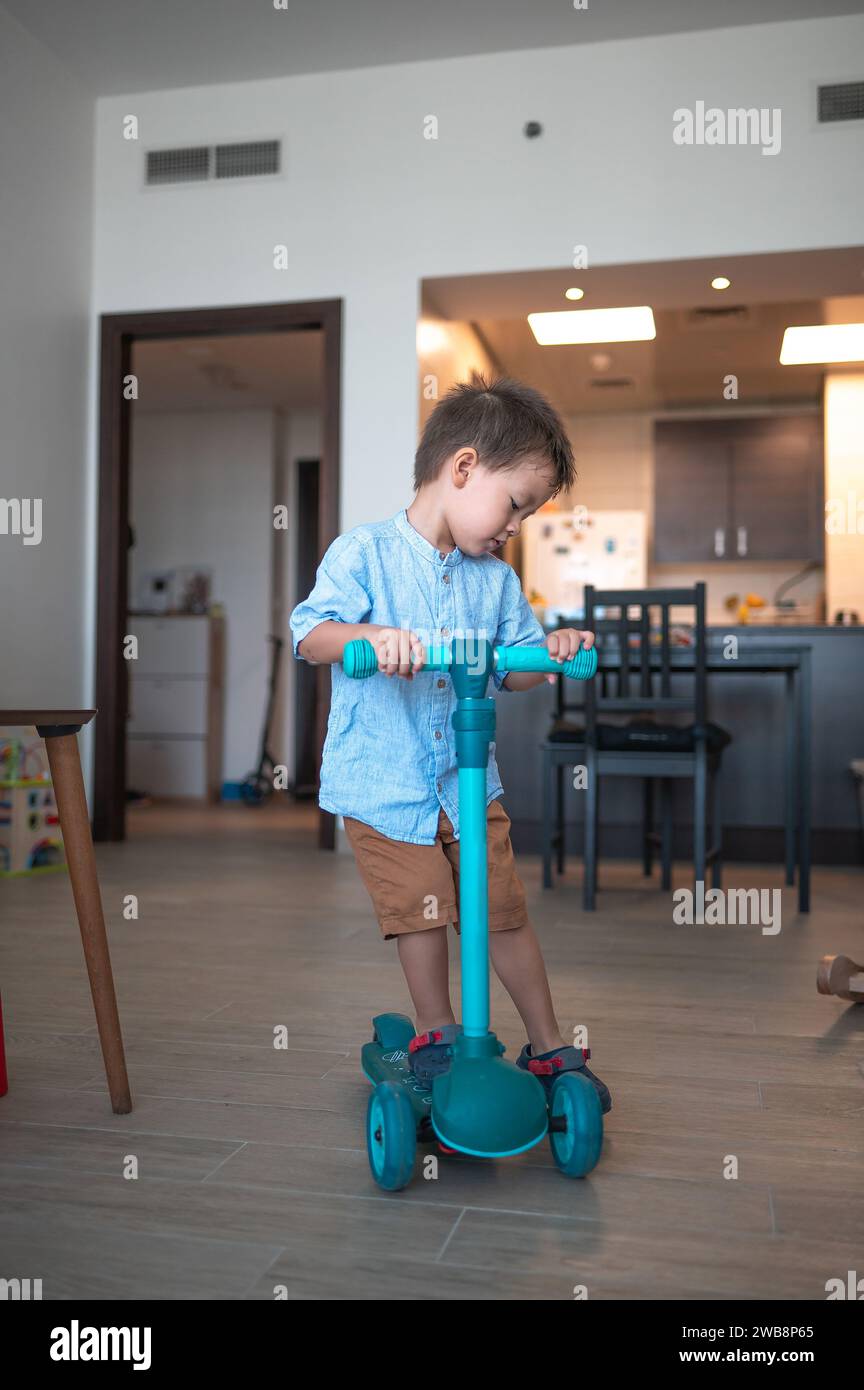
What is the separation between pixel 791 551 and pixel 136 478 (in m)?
4.10

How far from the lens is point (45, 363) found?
4152 millimetres

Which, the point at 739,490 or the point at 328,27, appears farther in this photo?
the point at 739,490

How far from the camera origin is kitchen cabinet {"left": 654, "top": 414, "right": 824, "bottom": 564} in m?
6.60

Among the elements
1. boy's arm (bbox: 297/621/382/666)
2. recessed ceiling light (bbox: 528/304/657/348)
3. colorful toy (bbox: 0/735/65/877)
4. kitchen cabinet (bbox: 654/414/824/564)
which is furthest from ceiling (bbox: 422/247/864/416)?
boy's arm (bbox: 297/621/382/666)

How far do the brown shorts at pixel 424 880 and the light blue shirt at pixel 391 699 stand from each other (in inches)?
0.7

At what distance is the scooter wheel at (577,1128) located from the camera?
3.92 feet

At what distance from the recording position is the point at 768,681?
13.2ft

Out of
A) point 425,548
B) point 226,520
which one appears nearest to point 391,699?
point 425,548

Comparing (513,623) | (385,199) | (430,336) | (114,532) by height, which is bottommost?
(513,623)

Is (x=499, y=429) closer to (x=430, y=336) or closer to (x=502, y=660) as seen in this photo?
(x=502, y=660)

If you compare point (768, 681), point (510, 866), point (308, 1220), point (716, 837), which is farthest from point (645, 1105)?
point (768, 681)

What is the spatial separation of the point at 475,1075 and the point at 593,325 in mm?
4231

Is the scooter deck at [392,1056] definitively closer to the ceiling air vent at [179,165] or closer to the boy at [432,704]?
the boy at [432,704]

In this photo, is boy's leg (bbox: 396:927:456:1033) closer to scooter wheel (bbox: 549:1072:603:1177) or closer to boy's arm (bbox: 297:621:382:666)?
scooter wheel (bbox: 549:1072:603:1177)
